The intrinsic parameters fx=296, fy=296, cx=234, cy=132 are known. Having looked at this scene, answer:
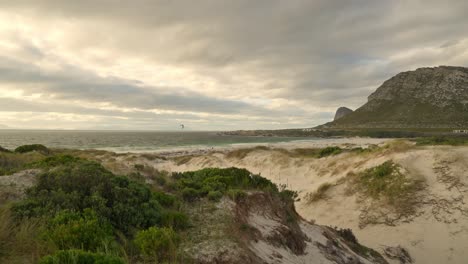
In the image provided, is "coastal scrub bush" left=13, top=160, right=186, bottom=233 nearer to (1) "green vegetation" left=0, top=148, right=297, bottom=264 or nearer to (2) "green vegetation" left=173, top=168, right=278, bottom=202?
(1) "green vegetation" left=0, top=148, right=297, bottom=264

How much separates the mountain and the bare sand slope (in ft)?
379

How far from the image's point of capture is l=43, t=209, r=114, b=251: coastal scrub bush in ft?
17.8

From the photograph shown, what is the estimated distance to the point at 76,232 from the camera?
562 cm

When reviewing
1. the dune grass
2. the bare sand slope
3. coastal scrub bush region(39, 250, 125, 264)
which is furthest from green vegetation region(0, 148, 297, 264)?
the dune grass

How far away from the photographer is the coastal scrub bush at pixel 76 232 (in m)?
5.43

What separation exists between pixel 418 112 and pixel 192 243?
16254cm

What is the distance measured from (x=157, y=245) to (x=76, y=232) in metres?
1.53

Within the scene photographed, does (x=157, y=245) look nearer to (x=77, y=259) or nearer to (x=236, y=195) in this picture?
(x=77, y=259)

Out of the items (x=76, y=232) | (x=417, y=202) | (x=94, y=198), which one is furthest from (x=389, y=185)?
(x=76, y=232)

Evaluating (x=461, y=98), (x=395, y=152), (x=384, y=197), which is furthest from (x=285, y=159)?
(x=461, y=98)

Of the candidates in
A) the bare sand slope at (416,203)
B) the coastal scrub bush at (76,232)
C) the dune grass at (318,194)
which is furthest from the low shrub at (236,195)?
the dune grass at (318,194)

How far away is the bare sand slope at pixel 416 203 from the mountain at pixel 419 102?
11552 cm

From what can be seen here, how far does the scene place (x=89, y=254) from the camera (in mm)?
4309

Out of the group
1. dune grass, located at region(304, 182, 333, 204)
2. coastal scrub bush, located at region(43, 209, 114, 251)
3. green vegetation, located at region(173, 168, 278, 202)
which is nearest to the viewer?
coastal scrub bush, located at region(43, 209, 114, 251)
